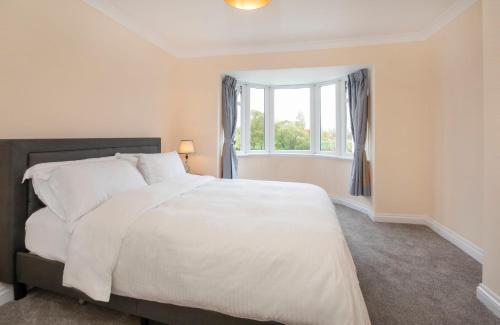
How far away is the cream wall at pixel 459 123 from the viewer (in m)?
2.34

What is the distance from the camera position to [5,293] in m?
1.71

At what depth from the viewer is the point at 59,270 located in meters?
1.55

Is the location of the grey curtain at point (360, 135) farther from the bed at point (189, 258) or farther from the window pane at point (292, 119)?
the bed at point (189, 258)

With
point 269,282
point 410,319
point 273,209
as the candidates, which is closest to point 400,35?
point 273,209

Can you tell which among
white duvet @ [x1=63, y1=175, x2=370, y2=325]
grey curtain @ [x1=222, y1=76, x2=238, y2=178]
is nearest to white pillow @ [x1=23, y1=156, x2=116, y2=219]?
white duvet @ [x1=63, y1=175, x2=370, y2=325]

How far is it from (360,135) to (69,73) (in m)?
3.70

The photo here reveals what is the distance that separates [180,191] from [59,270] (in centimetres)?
97

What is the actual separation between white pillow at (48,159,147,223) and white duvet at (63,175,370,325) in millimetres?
116

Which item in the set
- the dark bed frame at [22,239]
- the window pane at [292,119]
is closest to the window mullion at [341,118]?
the window pane at [292,119]

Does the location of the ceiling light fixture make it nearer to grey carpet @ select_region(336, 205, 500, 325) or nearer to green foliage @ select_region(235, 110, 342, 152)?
grey carpet @ select_region(336, 205, 500, 325)

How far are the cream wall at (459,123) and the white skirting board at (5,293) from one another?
159 inches

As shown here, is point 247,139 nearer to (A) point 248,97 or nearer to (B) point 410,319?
(A) point 248,97

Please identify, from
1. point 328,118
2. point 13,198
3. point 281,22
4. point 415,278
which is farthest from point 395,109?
point 13,198

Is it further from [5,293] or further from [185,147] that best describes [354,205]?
[5,293]
